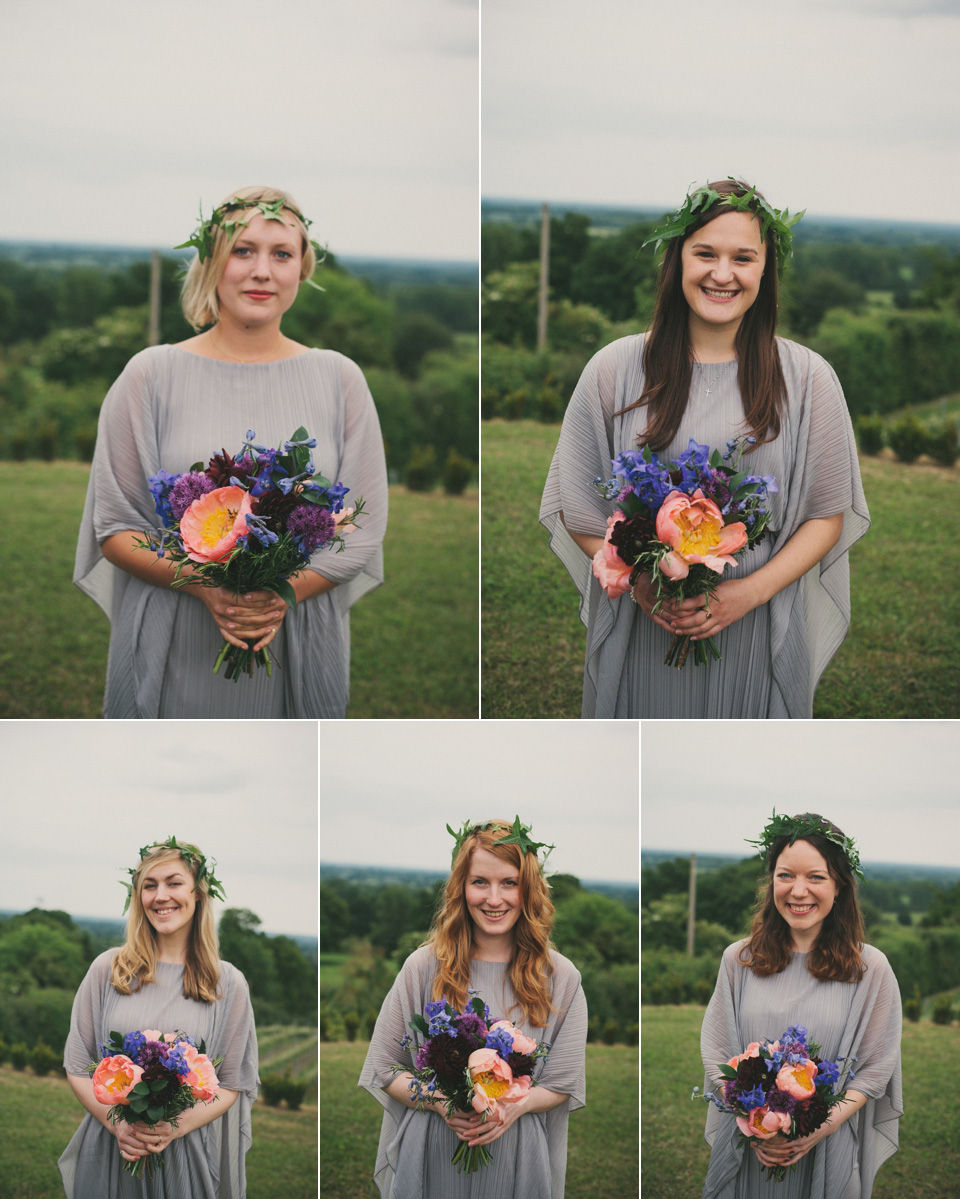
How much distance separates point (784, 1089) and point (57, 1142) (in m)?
2.80

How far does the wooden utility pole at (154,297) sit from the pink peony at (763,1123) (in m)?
→ 3.81

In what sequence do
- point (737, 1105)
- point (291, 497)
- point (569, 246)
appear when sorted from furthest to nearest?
point (569, 246) → point (737, 1105) → point (291, 497)

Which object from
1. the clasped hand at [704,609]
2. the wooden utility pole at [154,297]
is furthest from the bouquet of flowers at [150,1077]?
the wooden utility pole at [154,297]

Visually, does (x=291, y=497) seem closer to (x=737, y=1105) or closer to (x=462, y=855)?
(x=462, y=855)

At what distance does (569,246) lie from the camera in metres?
5.02

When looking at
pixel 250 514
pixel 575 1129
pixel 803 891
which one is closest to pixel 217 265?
pixel 250 514

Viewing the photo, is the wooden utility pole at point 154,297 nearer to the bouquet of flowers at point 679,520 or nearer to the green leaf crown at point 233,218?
the green leaf crown at point 233,218

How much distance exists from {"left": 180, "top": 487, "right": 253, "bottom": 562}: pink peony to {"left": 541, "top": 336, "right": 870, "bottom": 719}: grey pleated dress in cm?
115

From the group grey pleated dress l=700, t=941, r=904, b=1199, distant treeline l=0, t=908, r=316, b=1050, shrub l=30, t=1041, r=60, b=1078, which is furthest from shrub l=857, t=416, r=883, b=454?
shrub l=30, t=1041, r=60, b=1078

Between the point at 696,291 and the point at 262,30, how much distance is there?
7.20ft

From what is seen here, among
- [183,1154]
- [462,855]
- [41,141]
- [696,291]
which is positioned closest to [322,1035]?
[183,1154]

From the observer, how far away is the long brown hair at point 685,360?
3955mm

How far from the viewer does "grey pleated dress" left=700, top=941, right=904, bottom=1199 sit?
4.36 metres

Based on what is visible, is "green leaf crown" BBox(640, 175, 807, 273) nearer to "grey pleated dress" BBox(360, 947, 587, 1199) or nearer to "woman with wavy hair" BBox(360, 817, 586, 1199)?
"woman with wavy hair" BBox(360, 817, 586, 1199)
